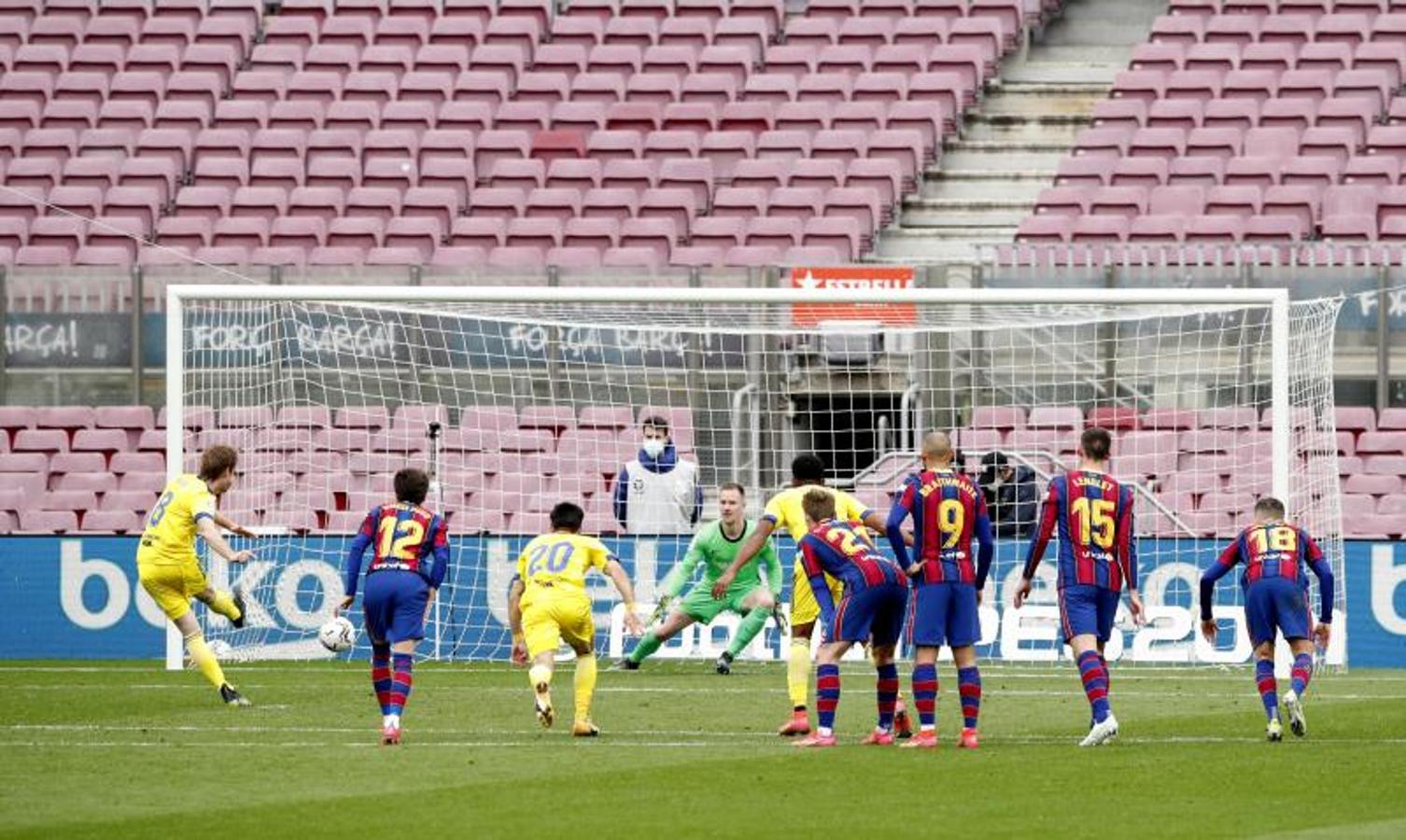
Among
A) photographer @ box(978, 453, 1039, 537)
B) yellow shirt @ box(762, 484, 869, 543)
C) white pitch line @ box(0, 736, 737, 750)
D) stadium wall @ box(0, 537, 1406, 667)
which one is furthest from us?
photographer @ box(978, 453, 1039, 537)

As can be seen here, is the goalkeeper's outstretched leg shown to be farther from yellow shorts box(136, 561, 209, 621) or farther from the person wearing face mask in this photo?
yellow shorts box(136, 561, 209, 621)

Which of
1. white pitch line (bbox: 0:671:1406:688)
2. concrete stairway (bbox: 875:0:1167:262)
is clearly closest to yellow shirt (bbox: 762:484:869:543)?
white pitch line (bbox: 0:671:1406:688)

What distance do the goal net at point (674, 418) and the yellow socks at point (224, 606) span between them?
3570mm

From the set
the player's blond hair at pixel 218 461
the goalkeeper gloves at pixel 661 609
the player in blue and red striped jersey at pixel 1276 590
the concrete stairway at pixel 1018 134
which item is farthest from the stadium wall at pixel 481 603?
the player in blue and red striped jersey at pixel 1276 590

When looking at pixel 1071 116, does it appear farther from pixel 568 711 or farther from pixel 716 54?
pixel 568 711

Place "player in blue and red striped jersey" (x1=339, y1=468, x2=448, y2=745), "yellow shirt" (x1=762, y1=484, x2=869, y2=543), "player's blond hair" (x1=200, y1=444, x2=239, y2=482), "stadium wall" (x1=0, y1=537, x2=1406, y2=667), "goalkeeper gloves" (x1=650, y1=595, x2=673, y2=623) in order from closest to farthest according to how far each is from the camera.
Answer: "player in blue and red striped jersey" (x1=339, y1=468, x2=448, y2=745) < "yellow shirt" (x1=762, y1=484, x2=869, y2=543) < "player's blond hair" (x1=200, y1=444, x2=239, y2=482) < "goalkeeper gloves" (x1=650, y1=595, x2=673, y2=623) < "stadium wall" (x1=0, y1=537, x2=1406, y2=667)

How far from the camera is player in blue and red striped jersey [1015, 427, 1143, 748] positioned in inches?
583

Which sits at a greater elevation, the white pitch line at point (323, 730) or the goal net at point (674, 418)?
the goal net at point (674, 418)

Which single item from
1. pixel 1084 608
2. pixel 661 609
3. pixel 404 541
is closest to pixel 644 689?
pixel 661 609

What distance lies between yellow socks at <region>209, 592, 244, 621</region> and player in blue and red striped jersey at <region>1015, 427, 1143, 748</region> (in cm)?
658

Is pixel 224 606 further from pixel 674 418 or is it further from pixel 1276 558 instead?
pixel 1276 558

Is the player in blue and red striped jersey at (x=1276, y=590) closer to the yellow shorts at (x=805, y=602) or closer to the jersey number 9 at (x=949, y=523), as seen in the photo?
the jersey number 9 at (x=949, y=523)

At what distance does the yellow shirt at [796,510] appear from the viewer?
17.0m

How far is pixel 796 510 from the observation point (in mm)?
17781
